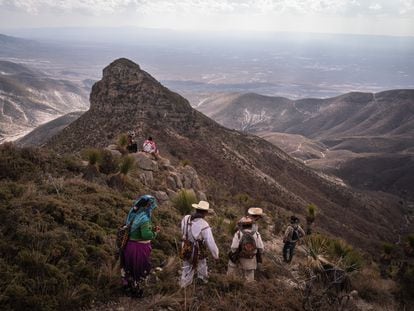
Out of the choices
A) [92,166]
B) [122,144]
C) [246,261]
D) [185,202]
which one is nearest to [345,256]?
[246,261]

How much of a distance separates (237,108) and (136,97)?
534 ft

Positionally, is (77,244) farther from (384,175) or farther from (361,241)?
(384,175)

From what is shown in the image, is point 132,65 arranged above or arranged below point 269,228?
above

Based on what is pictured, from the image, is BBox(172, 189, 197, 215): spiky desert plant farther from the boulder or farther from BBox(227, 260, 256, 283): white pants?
the boulder

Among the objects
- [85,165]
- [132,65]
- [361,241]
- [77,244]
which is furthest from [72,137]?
[77,244]

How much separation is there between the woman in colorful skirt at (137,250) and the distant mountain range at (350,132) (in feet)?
256

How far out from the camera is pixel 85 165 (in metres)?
12.7

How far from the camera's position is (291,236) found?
1032 cm

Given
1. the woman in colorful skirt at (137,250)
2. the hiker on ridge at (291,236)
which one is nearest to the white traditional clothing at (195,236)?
the woman in colorful skirt at (137,250)

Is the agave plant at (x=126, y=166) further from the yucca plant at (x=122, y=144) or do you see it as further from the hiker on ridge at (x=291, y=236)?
the hiker on ridge at (x=291, y=236)

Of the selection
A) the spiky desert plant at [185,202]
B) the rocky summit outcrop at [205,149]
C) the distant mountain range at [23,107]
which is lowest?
the distant mountain range at [23,107]

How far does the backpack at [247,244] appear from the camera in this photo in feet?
22.9

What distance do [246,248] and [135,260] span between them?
7.17 ft

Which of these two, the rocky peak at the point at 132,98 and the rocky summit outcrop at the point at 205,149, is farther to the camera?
the rocky peak at the point at 132,98
